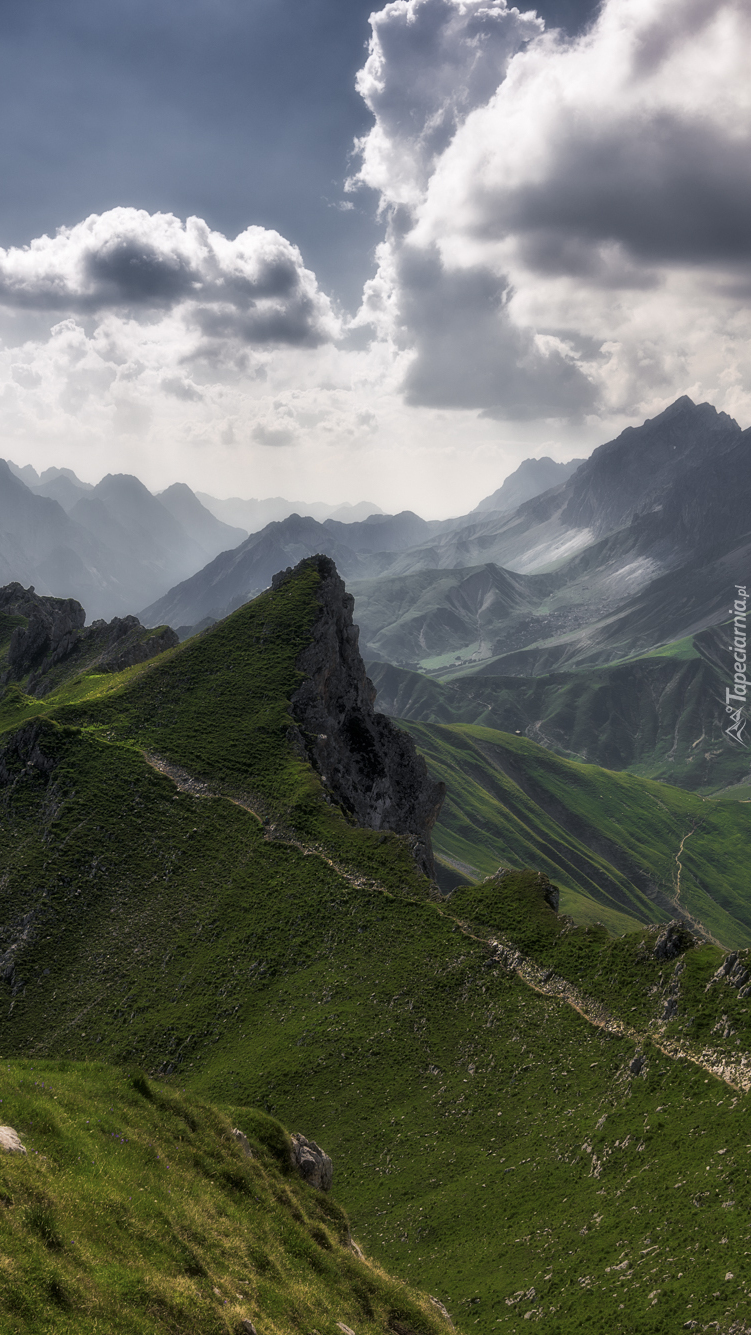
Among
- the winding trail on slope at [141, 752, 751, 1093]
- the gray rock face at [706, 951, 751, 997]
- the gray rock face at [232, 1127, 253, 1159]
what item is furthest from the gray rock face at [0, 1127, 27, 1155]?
the gray rock face at [706, 951, 751, 997]

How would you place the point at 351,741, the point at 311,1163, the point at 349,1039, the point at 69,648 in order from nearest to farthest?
the point at 311,1163 → the point at 349,1039 → the point at 351,741 → the point at 69,648

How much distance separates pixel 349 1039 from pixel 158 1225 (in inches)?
1628

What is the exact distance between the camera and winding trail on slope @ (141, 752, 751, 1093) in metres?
47.1

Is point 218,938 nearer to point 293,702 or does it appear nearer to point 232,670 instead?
point 293,702

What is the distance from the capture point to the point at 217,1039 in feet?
226

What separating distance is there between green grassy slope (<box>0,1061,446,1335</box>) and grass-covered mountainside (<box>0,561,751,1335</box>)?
186 millimetres

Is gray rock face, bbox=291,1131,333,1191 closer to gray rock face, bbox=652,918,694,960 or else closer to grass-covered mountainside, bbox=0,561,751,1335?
grass-covered mountainside, bbox=0,561,751,1335

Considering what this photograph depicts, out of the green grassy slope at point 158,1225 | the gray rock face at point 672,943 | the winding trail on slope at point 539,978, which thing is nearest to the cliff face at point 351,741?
the winding trail on slope at point 539,978

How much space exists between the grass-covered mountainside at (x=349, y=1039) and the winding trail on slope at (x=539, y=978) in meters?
0.23

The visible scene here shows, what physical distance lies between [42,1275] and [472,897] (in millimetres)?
60460

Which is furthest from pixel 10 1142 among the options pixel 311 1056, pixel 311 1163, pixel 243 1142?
pixel 311 1056

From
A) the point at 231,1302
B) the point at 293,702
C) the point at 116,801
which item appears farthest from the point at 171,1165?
the point at 293,702

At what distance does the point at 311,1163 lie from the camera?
40.7 metres

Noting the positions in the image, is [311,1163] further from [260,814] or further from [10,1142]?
[260,814]
